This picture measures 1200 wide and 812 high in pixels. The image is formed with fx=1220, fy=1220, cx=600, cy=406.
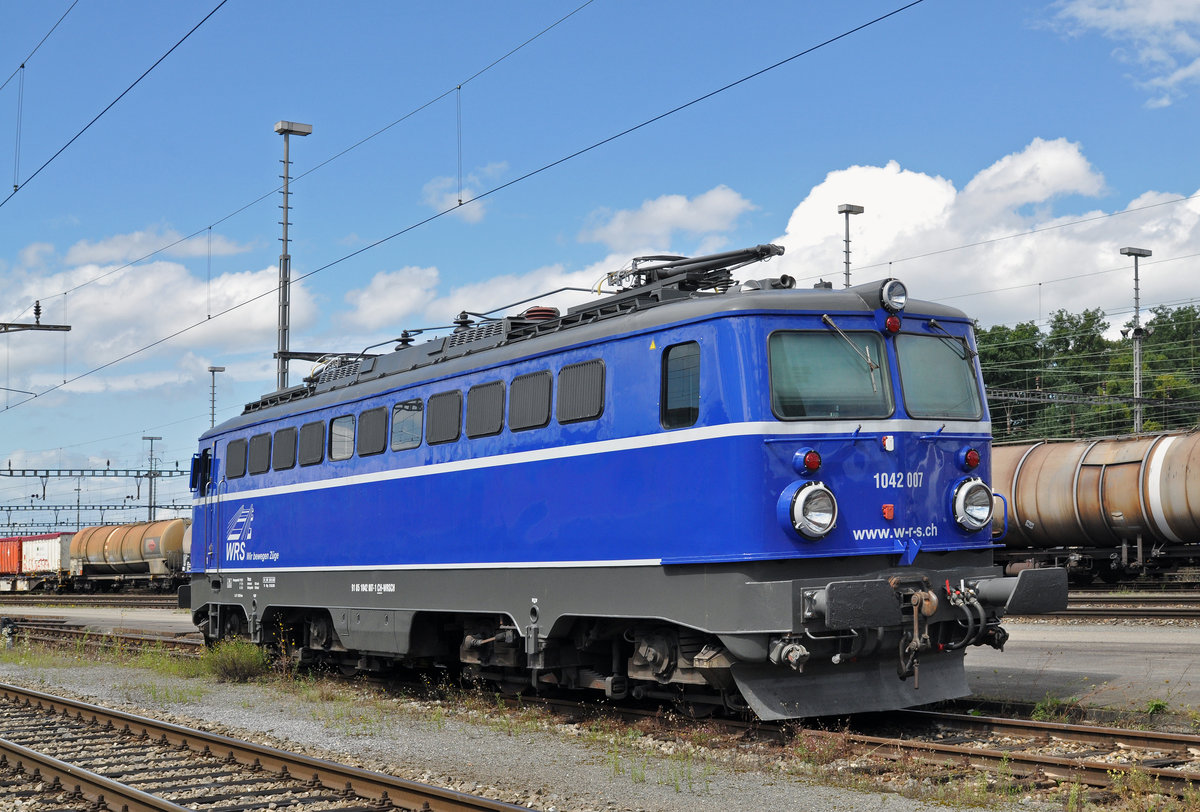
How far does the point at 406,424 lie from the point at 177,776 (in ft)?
16.1

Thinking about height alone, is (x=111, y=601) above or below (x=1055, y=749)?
below

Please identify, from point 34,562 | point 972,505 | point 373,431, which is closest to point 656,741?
point 972,505

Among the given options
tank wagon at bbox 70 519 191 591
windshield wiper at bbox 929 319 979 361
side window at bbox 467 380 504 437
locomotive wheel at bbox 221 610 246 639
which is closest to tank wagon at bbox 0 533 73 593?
tank wagon at bbox 70 519 191 591

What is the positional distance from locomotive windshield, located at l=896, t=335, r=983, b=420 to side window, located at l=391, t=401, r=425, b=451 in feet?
17.6

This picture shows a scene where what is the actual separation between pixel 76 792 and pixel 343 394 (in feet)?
21.9

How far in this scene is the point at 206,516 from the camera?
1859 centimetres

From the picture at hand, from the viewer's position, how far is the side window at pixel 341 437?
1462 cm

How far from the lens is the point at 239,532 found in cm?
1742

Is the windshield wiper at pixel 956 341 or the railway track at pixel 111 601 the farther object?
the railway track at pixel 111 601

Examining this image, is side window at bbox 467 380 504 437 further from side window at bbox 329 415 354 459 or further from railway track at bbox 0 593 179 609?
railway track at bbox 0 593 179 609

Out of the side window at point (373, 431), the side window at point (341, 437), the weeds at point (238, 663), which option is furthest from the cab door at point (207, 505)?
the side window at point (373, 431)

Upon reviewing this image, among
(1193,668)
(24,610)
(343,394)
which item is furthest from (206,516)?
(24,610)

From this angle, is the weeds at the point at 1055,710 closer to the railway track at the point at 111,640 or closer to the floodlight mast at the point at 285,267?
the railway track at the point at 111,640

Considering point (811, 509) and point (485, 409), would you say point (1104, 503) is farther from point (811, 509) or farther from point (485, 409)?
point (811, 509)
